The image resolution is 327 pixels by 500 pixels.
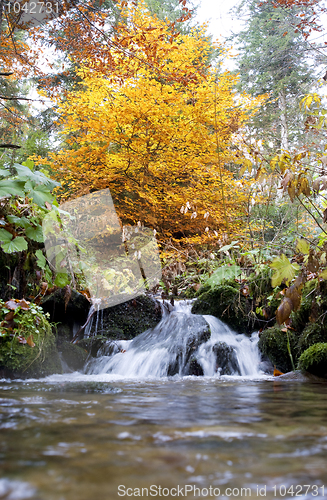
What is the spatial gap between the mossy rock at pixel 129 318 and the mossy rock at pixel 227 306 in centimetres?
81

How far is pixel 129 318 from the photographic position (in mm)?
5859

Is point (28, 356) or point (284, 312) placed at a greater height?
point (284, 312)

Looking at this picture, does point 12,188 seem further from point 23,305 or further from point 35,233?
point 23,305

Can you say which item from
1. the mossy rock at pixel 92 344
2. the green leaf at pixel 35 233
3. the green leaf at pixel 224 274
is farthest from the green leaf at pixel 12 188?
the green leaf at pixel 224 274

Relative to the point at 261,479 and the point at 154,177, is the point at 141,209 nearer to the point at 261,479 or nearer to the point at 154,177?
the point at 154,177

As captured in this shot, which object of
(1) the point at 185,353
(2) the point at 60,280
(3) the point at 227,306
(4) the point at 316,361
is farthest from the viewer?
(3) the point at 227,306

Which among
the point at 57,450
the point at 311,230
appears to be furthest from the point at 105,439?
the point at 311,230

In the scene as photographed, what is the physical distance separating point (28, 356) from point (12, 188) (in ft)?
5.39

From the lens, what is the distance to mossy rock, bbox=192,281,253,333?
5.09 m

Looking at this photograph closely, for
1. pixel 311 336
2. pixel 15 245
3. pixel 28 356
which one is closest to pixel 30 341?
pixel 28 356

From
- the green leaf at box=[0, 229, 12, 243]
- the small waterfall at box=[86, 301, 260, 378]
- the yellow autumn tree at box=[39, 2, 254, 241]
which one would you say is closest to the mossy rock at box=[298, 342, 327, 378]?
the small waterfall at box=[86, 301, 260, 378]

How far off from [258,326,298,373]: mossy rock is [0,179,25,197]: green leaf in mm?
3318

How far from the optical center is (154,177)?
30.2 ft

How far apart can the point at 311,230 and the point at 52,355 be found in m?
5.45
